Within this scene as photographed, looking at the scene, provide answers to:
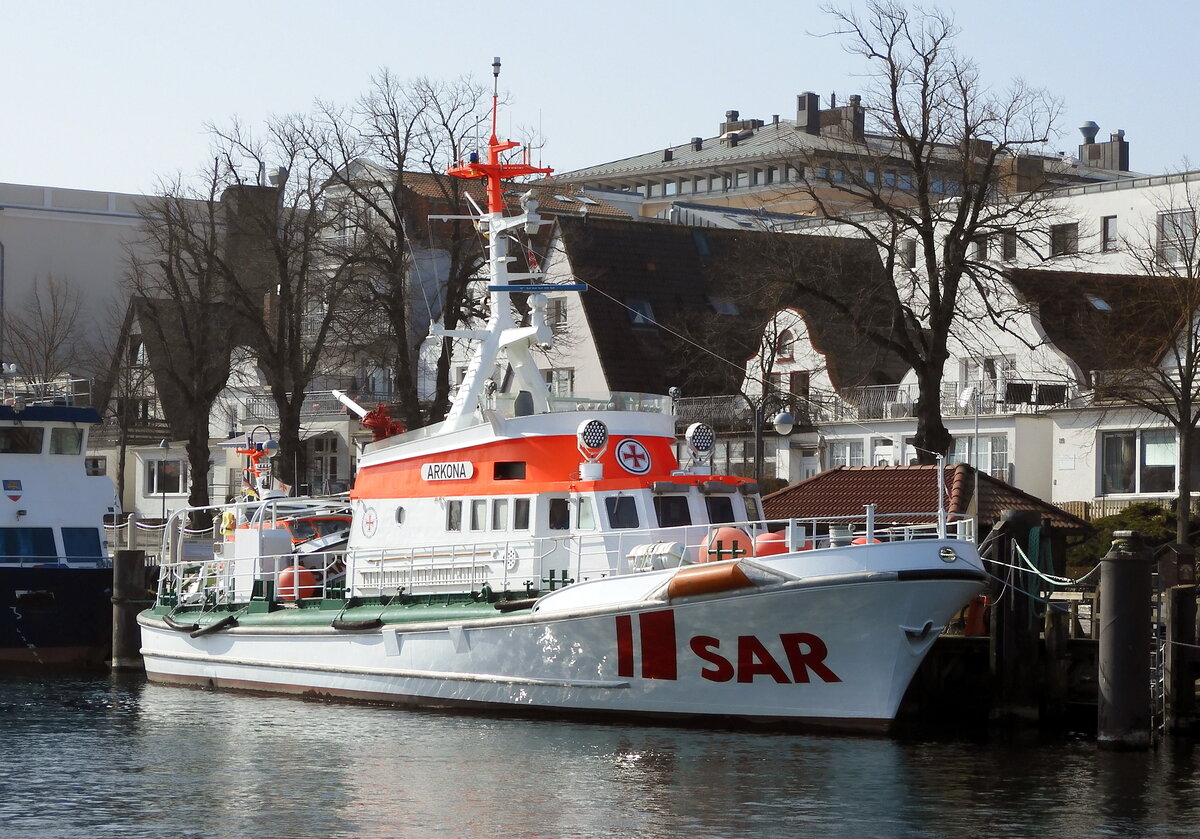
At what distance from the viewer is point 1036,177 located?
3931 centimetres

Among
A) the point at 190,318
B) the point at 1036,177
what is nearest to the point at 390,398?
the point at 190,318

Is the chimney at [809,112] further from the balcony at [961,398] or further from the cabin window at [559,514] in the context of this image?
the cabin window at [559,514]

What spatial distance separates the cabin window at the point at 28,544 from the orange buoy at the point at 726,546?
1556cm

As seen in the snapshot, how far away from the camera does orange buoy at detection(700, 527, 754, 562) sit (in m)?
22.3

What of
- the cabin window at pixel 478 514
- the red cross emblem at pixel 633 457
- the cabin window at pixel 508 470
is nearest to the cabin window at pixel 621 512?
the red cross emblem at pixel 633 457

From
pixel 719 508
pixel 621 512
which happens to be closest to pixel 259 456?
pixel 621 512

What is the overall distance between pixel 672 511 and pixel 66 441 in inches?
611

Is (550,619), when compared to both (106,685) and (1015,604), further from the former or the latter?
(106,685)

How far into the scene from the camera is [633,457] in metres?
24.4

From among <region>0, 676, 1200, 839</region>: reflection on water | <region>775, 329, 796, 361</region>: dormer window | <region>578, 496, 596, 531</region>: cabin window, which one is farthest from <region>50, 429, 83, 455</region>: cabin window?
<region>775, 329, 796, 361</region>: dormer window

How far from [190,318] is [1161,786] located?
3555cm

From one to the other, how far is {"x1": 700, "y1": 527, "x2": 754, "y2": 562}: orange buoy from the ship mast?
3.81m

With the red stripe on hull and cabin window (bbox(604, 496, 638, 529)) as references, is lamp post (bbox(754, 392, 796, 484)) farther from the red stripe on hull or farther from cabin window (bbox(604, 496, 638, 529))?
the red stripe on hull

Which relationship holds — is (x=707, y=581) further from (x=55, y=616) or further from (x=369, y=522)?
(x=55, y=616)
